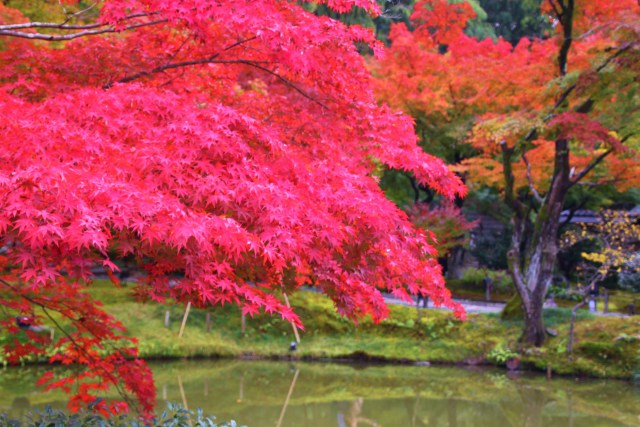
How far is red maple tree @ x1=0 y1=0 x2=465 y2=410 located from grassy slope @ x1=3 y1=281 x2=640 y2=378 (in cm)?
783

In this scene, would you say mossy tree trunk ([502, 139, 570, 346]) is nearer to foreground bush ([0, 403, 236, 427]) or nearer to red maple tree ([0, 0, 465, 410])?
red maple tree ([0, 0, 465, 410])

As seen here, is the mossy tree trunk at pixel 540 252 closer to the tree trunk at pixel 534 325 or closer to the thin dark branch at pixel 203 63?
the tree trunk at pixel 534 325

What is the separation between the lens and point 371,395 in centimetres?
1181

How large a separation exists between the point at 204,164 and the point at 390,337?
470 inches

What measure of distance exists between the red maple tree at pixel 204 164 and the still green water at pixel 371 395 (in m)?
4.27

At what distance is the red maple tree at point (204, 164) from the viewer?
12.0ft

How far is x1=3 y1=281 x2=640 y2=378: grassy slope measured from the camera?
45.1ft

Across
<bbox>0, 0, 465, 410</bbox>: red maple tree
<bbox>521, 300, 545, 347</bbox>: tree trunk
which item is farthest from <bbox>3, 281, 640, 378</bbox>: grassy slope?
<bbox>0, 0, 465, 410</bbox>: red maple tree

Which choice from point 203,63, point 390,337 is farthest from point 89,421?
point 390,337

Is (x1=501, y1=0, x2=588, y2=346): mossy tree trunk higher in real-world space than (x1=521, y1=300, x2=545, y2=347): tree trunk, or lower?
higher

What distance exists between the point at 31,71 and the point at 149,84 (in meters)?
1.06

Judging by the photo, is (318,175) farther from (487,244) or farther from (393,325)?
(487,244)

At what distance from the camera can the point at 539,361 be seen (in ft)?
45.0

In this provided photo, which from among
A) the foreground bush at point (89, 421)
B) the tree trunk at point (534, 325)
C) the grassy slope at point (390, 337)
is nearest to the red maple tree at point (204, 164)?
the foreground bush at point (89, 421)
